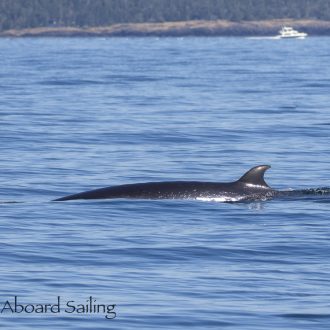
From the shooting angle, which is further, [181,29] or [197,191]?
[181,29]

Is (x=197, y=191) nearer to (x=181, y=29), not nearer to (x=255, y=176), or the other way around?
(x=255, y=176)

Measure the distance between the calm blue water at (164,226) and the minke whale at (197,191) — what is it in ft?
0.60

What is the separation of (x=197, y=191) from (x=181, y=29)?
169 m

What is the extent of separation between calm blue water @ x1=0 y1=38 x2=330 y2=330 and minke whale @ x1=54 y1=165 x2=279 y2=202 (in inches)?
7.2

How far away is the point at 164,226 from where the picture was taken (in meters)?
15.2

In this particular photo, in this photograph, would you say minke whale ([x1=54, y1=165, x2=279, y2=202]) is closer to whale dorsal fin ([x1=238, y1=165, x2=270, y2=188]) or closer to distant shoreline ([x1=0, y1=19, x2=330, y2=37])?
whale dorsal fin ([x1=238, y1=165, x2=270, y2=188])

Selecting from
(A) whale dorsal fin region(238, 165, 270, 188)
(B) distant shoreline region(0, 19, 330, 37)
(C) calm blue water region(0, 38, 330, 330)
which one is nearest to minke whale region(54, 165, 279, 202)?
(A) whale dorsal fin region(238, 165, 270, 188)

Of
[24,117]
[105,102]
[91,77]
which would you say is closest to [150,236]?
[24,117]

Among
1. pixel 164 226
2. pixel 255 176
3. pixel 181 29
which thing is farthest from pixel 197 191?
pixel 181 29

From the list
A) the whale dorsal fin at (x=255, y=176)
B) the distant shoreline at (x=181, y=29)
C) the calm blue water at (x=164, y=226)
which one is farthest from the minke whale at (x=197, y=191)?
the distant shoreline at (x=181, y=29)

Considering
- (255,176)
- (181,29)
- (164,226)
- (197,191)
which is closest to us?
(164,226)

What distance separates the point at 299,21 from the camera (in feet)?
639

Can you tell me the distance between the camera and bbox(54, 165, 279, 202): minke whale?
1681 centimetres

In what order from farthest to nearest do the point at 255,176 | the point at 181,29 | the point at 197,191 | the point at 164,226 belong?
the point at 181,29 < the point at 197,191 < the point at 255,176 < the point at 164,226
